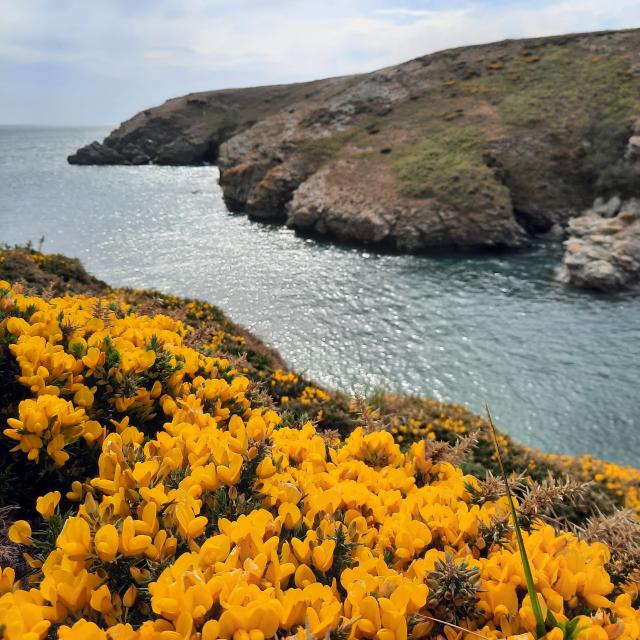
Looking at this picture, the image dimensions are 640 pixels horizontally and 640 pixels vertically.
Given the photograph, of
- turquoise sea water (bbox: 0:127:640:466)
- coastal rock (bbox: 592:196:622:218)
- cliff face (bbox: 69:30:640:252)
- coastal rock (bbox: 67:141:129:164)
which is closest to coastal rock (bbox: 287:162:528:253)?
cliff face (bbox: 69:30:640:252)

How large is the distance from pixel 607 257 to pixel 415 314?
13.3 metres

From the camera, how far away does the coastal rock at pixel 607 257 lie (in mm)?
28000

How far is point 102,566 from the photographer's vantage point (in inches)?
77.8

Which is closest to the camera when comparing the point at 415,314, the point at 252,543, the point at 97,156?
the point at 252,543

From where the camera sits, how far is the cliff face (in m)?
39.4

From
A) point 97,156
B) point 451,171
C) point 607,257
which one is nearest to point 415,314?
point 607,257

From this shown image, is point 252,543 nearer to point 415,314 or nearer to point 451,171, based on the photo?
point 415,314

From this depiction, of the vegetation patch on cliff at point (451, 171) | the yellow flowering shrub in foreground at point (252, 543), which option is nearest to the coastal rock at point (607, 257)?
the vegetation patch on cliff at point (451, 171)

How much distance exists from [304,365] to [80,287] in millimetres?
10077

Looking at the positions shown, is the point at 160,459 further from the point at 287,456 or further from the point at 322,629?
the point at 322,629

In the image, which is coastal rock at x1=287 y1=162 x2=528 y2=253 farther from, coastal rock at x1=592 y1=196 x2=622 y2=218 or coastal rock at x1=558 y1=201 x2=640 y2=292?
coastal rock at x1=592 y1=196 x2=622 y2=218

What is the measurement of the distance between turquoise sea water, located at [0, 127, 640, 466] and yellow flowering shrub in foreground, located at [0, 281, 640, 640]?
808 cm

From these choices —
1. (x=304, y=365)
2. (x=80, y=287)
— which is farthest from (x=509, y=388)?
(x=80, y=287)

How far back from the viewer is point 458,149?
47.0 m
